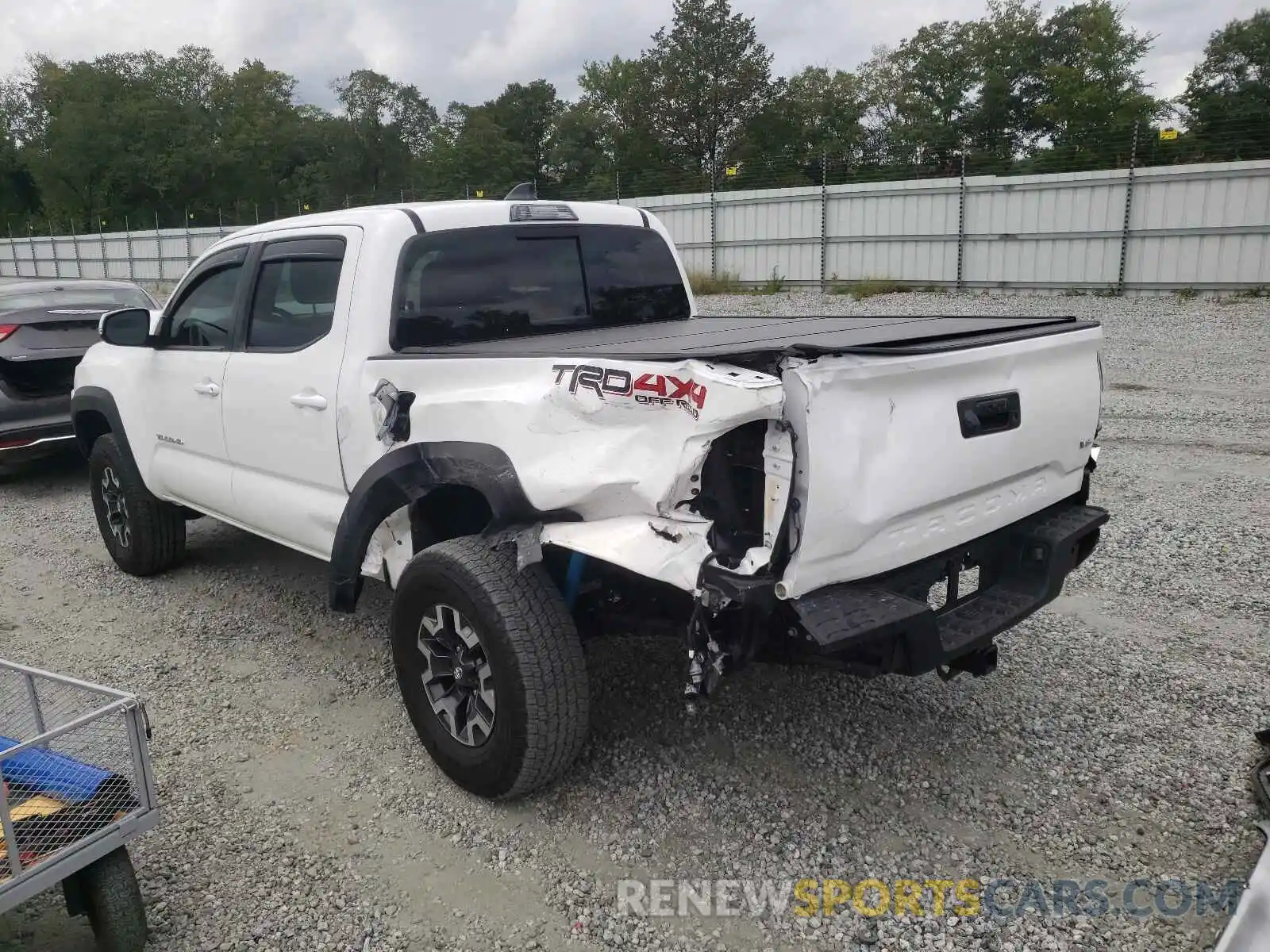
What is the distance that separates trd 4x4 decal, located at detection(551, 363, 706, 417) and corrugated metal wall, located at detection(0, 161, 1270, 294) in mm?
16522

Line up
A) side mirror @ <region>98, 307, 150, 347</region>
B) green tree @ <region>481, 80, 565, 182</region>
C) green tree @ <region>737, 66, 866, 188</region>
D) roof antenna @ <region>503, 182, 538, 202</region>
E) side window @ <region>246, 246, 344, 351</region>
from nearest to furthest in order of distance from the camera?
side window @ <region>246, 246, 344, 351</region> < roof antenna @ <region>503, 182, 538, 202</region> < side mirror @ <region>98, 307, 150, 347</region> < green tree @ <region>737, 66, 866, 188</region> < green tree @ <region>481, 80, 565, 182</region>

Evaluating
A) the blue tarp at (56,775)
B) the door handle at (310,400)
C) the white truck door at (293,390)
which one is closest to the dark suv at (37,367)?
the white truck door at (293,390)

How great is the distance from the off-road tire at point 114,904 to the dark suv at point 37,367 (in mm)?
5811

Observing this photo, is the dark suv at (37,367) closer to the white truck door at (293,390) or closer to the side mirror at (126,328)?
the side mirror at (126,328)

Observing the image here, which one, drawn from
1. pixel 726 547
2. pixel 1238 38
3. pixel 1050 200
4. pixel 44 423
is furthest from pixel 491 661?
pixel 1238 38

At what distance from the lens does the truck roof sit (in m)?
3.77

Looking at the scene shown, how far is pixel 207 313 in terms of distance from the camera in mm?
4668

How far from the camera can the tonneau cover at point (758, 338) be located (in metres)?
2.62

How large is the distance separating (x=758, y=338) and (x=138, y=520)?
3.94 m

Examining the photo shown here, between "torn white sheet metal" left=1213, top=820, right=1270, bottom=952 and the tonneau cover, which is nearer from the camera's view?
"torn white sheet metal" left=1213, top=820, right=1270, bottom=952

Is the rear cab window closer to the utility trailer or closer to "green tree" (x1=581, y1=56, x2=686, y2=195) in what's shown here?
the utility trailer

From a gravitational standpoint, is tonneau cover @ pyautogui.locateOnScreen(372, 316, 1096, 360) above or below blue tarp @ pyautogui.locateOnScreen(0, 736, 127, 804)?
above

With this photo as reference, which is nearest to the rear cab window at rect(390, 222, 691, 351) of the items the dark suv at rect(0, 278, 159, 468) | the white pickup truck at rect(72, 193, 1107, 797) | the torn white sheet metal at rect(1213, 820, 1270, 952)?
the white pickup truck at rect(72, 193, 1107, 797)

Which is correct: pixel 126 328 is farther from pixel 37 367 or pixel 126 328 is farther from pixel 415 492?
pixel 37 367
